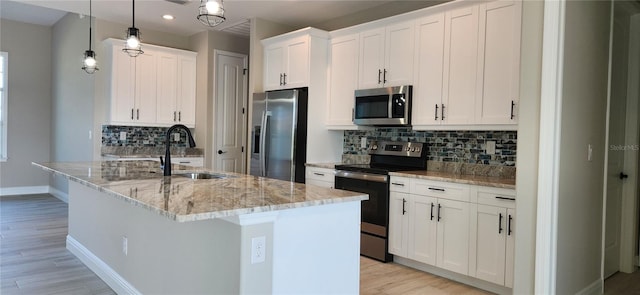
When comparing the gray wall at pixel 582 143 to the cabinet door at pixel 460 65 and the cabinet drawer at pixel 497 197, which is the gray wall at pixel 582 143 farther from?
the cabinet door at pixel 460 65

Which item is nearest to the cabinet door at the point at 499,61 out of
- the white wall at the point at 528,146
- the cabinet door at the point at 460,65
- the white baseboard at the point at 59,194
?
the cabinet door at the point at 460,65

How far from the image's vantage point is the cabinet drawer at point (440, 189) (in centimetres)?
336

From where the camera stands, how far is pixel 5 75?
23.3 ft

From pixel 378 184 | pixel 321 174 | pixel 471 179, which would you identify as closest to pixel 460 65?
pixel 471 179

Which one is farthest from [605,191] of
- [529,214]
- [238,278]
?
[238,278]

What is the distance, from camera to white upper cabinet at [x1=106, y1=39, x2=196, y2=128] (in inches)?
220

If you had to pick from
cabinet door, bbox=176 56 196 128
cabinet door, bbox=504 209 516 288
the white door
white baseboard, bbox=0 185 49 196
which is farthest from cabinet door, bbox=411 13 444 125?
white baseboard, bbox=0 185 49 196

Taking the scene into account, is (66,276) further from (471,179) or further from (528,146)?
(528,146)

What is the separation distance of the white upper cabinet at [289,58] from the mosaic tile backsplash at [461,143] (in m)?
1.05

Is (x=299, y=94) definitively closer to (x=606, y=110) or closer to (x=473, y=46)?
(x=473, y=46)

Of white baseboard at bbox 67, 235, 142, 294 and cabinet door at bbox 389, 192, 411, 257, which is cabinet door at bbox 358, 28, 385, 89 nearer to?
cabinet door at bbox 389, 192, 411, 257

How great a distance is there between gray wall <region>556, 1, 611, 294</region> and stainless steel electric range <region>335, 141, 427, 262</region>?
4.77 ft

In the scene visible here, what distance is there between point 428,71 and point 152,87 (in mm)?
3751

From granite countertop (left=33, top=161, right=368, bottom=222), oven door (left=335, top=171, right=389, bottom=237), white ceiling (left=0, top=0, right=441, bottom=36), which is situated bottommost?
oven door (left=335, top=171, right=389, bottom=237)
